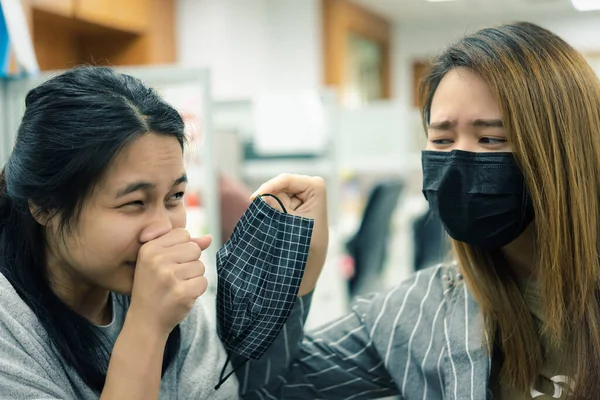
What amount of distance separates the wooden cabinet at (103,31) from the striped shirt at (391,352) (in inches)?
115

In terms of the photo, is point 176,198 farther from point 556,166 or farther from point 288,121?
point 288,121

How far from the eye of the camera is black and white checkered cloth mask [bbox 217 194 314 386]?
3.12ft

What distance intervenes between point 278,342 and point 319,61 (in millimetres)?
5354

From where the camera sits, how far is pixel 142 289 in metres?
0.79

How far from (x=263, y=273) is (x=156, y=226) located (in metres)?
0.20

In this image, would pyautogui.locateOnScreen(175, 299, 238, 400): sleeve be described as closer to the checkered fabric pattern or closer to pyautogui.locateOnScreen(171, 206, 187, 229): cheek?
the checkered fabric pattern

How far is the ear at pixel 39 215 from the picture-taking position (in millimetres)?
829

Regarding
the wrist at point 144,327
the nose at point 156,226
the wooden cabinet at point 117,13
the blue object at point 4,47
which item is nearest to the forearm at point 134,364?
the wrist at point 144,327

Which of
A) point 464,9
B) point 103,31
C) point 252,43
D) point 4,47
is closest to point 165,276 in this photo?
point 4,47

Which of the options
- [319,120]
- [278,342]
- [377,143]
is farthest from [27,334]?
[377,143]

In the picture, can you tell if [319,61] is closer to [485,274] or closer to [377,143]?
[377,143]

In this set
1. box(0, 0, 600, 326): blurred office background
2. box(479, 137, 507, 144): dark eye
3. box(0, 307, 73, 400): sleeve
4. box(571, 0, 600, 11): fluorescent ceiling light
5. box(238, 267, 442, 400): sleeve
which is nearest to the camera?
box(0, 307, 73, 400): sleeve

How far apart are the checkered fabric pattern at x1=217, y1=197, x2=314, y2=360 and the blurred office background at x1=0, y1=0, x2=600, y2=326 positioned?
372 millimetres

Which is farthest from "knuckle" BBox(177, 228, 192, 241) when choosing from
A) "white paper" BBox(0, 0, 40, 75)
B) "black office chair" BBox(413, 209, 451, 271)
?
"black office chair" BBox(413, 209, 451, 271)
